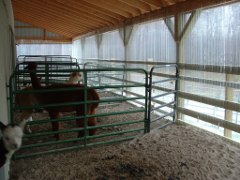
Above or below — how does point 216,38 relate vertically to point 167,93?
above

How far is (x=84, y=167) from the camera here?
3.41m

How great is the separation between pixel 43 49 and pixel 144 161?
A: 51.9 ft

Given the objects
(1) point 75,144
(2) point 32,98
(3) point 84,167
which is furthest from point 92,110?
(3) point 84,167

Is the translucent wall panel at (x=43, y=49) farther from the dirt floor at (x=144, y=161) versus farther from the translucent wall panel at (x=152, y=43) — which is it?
the dirt floor at (x=144, y=161)

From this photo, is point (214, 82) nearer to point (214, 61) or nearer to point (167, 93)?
point (214, 61)

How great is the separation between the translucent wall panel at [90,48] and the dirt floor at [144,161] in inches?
305

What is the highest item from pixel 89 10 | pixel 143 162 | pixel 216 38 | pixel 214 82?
pixel 89 10

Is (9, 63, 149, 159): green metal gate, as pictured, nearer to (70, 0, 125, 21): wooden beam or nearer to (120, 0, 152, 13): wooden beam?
(120, 0, 152, 13): wooden beam

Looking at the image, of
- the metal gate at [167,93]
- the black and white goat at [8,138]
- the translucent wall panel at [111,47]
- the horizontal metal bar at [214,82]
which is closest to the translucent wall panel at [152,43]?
the metal gate at [167,93]

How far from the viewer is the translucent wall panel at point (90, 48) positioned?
11836mm

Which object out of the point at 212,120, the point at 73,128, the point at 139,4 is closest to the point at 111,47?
the point at 139,4

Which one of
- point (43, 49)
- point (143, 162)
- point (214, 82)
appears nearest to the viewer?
point (143, 162)

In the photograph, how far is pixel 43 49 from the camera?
58.6 feet

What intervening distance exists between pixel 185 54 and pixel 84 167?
3.31m
